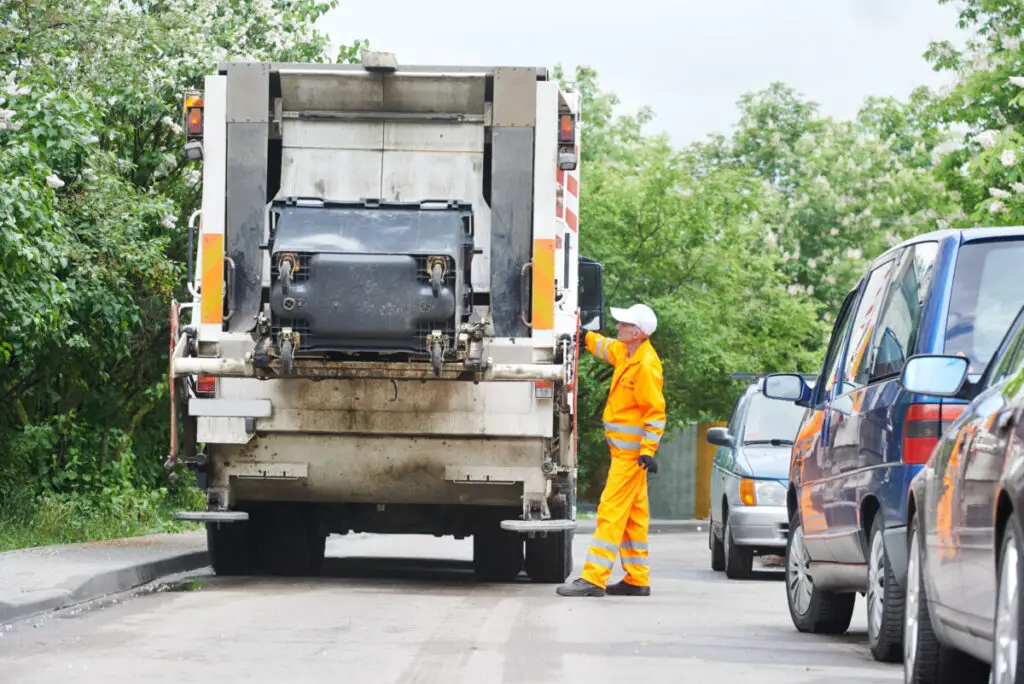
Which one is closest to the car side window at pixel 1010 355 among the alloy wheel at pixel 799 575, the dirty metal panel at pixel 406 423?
the alloy wheel at pixel 799 575

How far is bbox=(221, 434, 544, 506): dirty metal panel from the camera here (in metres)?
12.1

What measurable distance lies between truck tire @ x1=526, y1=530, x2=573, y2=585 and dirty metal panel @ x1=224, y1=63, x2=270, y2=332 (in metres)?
3.01

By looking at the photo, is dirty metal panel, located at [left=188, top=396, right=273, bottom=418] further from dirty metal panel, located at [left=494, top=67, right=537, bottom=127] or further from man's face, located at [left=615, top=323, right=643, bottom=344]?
man's face, located at [left=615, top=323, right=643, bottom=344]

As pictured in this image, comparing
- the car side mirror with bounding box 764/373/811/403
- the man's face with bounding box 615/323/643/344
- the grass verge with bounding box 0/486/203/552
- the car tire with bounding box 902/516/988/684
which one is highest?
the man's face with bounding box 615/323/643/344

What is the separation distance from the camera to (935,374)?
6.94 m

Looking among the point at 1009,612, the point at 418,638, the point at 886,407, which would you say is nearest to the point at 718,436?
the point at 418,638

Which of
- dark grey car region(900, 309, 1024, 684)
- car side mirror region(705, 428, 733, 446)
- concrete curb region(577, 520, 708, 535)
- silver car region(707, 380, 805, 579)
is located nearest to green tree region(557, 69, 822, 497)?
concrete curb region(577, 520, 708, 535)

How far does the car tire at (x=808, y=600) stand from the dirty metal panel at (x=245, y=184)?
141 inches

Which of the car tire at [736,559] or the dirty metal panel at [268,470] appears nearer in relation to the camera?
the dirty metal panel at [268,470]

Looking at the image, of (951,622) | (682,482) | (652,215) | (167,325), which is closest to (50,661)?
(951,622)

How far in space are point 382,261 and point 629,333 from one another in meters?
2.14

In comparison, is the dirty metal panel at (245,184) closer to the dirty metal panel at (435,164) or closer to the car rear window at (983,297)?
the dirty metal panel at (435,164)

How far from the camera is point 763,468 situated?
15.8m

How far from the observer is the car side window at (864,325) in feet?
29.6
